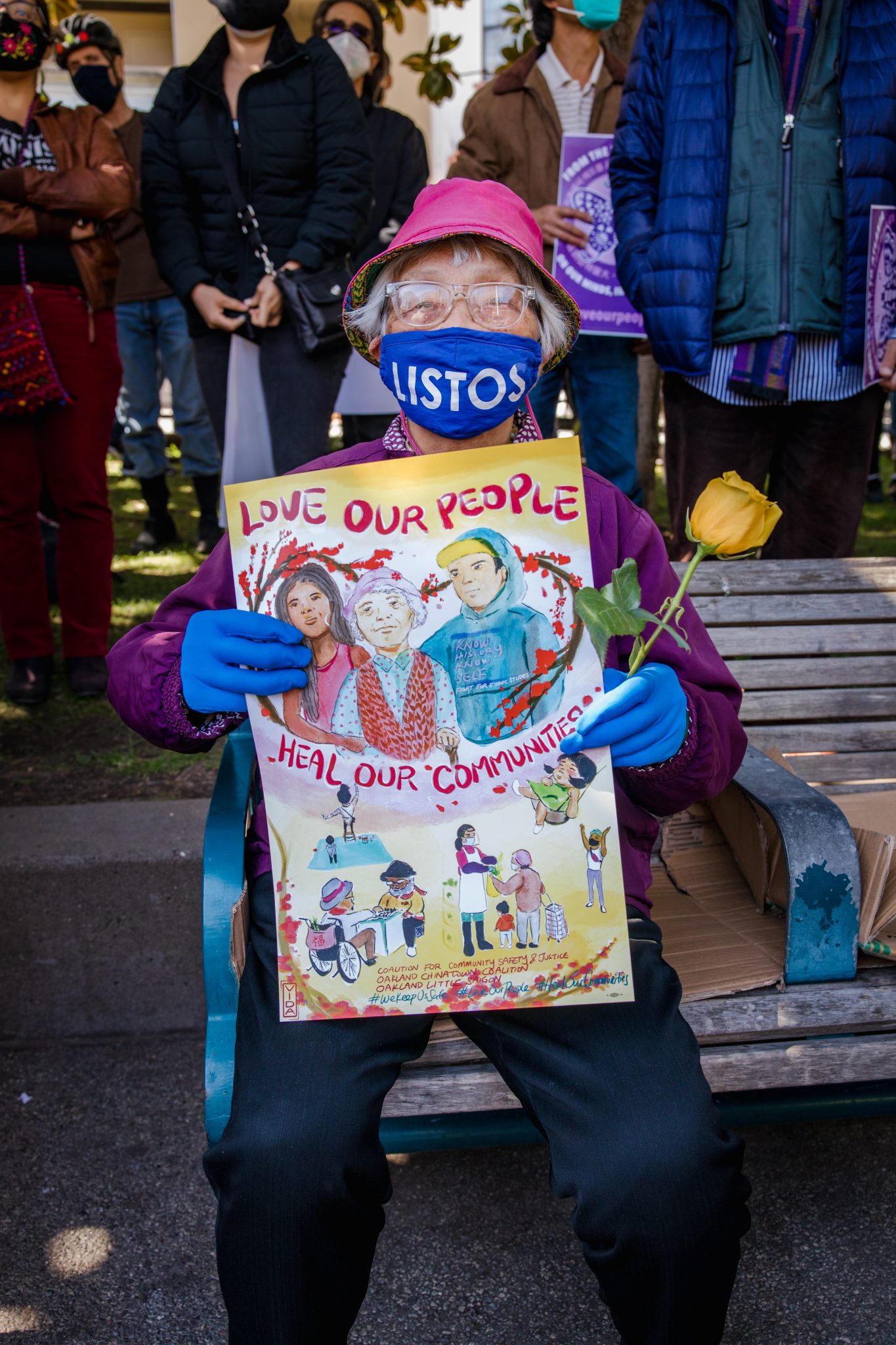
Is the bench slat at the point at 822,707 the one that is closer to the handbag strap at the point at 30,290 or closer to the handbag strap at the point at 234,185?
the handbag strap at the point at 234,185

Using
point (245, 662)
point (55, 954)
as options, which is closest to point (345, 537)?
point (245, 662)

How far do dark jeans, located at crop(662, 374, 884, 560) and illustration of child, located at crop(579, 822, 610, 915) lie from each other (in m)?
1.66

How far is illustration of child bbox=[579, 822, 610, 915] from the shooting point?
1611mm

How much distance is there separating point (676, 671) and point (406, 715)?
1.54 ft

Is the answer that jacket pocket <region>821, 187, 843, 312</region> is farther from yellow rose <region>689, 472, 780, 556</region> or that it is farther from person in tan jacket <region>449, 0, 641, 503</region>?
yellow rose <region>689, 472, 780, 556</region>

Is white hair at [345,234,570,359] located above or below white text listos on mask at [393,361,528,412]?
above

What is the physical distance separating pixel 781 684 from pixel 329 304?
197 cm

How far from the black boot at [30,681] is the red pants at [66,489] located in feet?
0.09

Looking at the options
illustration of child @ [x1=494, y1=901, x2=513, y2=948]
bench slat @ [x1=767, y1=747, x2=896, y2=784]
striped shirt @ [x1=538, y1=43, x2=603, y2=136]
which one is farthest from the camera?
striped shirt @ [x1=538, y1=43, x2=603, y2=136]

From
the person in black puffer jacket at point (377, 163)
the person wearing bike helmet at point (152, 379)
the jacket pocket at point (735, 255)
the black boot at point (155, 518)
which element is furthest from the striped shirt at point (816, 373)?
the black boot at point (155, 518)

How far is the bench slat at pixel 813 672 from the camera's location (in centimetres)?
270

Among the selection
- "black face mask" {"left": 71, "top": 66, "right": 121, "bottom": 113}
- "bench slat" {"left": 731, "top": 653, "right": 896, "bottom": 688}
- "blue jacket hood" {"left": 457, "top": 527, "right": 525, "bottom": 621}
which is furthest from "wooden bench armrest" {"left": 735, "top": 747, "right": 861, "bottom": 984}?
"black face mask" {"left": 71, "top": 66, "right": 121, "bottom": 113}

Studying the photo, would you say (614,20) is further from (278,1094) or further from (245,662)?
(278,1094)

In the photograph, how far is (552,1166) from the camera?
165cm
